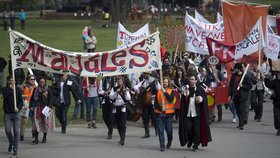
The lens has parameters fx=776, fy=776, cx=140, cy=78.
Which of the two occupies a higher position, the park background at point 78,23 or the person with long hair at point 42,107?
the park background at point 78,23

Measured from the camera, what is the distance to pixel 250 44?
70.2ft

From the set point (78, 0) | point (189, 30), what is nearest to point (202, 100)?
point (189, 30)

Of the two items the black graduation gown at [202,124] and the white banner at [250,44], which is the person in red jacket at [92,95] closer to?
the black graduation gown at [202,124]

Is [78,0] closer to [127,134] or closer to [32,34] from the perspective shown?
[32,34]

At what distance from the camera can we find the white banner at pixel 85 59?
1606 cm

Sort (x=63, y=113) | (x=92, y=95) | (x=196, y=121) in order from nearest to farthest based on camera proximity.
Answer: (x=196, y=121) → (x=63, y=113) → (x=92, y=95)

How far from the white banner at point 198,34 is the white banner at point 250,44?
265cm

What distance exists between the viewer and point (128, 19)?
204 feet

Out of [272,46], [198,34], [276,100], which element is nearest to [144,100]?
[276,100]

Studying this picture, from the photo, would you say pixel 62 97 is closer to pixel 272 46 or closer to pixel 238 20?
pixel 238 20

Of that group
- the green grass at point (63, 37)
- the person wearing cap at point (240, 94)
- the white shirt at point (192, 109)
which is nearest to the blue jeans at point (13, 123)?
the white shirt at point (192, 109)

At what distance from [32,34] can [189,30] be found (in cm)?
2774

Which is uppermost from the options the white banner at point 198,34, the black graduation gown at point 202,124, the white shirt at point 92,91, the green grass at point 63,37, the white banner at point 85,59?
the green grass at point 63,37

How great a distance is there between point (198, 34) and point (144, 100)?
22.9 ft
